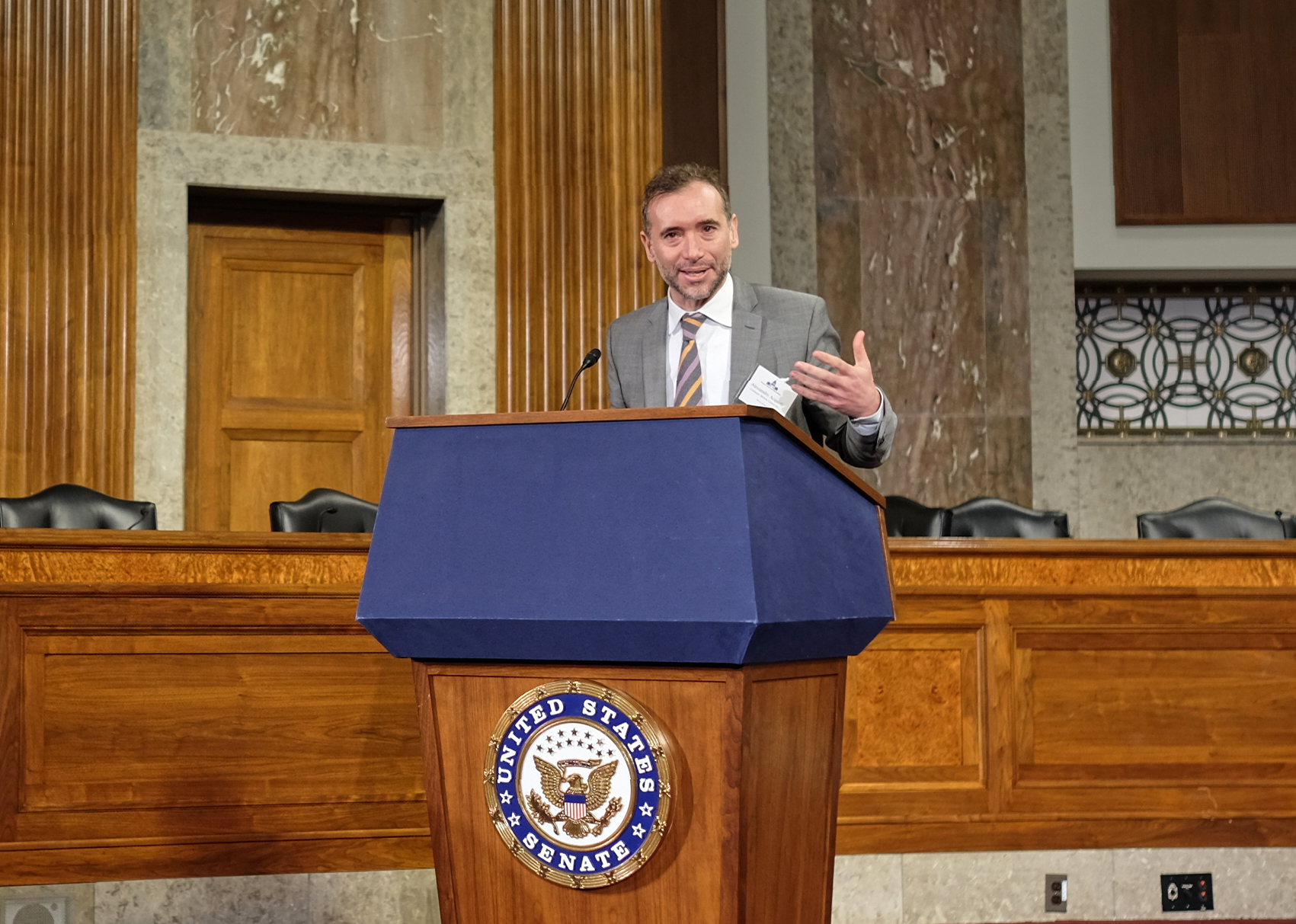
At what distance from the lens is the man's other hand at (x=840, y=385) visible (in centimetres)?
169

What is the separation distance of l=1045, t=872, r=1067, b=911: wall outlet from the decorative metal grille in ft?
12.8

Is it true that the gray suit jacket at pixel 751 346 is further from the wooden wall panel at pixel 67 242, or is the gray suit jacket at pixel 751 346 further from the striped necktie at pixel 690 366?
the wooden wall panel at pixel 67 242

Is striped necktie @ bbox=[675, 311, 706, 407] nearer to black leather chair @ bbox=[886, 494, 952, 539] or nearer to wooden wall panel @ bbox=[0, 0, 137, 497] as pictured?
black leather chair @ bbox=[886, 494, 952, 539]

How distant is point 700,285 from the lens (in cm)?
217

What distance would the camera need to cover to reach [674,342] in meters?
2.24

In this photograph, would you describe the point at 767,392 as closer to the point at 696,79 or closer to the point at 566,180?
the point at 566,180

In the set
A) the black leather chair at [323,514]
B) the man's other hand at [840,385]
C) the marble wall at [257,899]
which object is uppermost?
the man's other hand at [840,385]

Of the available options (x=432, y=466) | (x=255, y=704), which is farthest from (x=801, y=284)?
(x=432, y=466)

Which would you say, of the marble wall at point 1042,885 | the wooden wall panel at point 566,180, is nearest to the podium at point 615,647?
the marble wall at point 1042,885

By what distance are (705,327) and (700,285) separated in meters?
0.08

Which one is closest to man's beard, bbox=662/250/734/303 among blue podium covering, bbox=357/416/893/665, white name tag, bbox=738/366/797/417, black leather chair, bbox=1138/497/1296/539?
white name tag, bbox=738/366/797/417

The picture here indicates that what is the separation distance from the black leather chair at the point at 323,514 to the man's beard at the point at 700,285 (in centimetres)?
153

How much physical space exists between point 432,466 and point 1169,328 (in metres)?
6.15

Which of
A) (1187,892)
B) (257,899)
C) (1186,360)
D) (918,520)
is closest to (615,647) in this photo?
(257,899)
